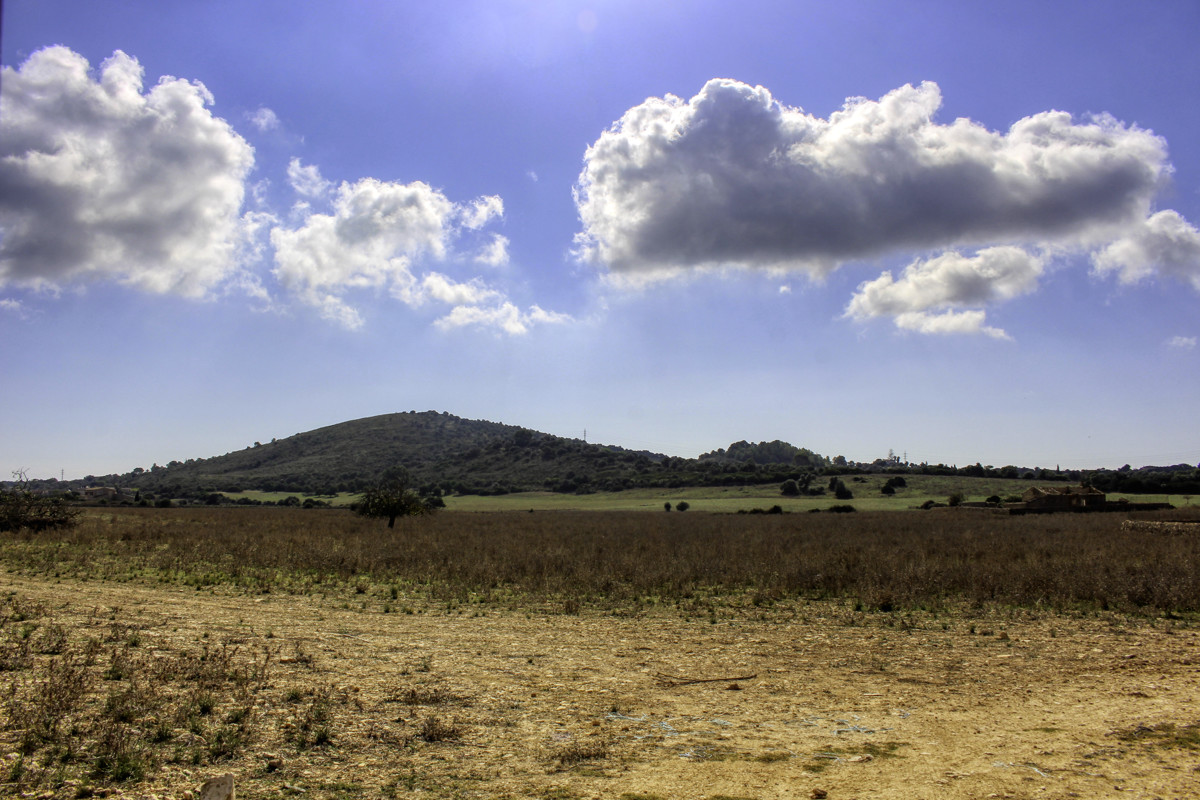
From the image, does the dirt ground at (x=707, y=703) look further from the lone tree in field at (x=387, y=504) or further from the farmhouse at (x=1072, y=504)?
the farmhouse at (x=1072, y=504)

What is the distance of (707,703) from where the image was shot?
25.0 ft

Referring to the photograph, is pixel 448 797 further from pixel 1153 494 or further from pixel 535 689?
pixel 1153 494

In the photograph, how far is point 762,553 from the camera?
75.6 ft

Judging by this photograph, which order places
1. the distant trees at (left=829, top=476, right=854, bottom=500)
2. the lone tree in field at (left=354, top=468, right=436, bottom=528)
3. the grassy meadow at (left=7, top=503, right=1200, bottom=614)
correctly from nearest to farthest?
the grassy meadow at (left=7, top=503, right=1200, bottom=614) < the lone tree in field at (left=354, top=468, right=436, bottom=528) < the distant trees at (left=829, top=476, right=854, bottom=500)

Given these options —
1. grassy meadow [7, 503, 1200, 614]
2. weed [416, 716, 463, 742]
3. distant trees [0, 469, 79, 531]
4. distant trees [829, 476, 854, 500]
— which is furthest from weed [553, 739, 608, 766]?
distant trees [829, 476, 854, 500]

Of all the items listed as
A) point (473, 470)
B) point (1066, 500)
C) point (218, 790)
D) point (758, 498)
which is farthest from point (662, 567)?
point (473, 470)

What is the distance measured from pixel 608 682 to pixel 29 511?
32915 mm

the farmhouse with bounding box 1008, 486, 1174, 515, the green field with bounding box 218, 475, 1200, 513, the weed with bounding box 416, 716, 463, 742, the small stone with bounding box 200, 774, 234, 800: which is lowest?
the green field with bounding box 218, 475, 1200, 513

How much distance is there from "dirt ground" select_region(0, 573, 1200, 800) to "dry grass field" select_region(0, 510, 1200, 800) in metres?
0.04

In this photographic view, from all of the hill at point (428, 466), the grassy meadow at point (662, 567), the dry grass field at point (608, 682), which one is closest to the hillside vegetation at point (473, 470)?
the hill at point (428, 466)

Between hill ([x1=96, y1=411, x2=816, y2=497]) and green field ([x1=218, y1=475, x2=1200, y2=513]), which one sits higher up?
hill ([x1=96, y1=411, x2=816, y2=497])

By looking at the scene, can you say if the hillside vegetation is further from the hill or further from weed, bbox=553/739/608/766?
weed, bbox=553/739/608/766

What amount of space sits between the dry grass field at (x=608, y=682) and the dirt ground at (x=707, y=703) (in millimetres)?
39

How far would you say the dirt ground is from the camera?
5.36 m
